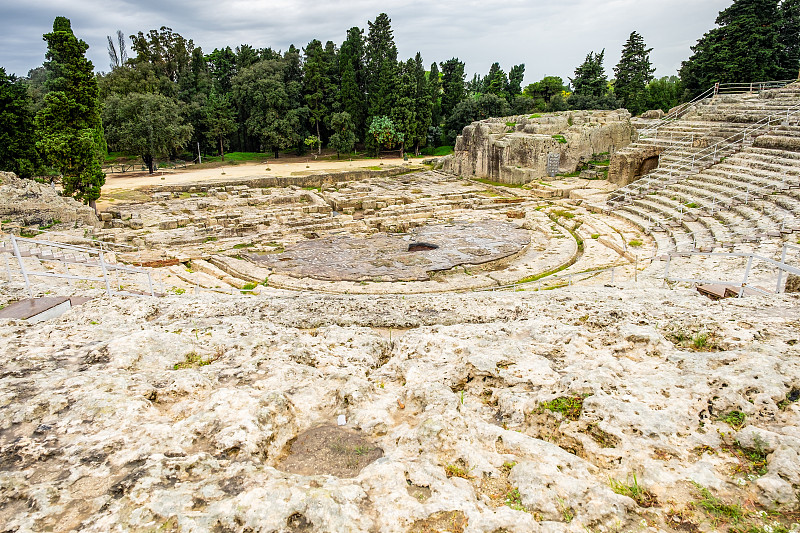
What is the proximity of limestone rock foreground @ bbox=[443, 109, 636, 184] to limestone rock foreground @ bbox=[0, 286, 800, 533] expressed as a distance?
94.2 ft

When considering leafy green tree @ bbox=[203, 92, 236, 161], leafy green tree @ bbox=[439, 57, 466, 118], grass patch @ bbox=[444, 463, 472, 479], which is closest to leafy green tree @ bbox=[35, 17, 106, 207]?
leafy green tree @ bbox=[203, 92, 236, 161]

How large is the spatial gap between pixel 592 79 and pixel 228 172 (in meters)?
36.8

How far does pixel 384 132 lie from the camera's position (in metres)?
44.7

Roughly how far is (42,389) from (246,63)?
5537cm

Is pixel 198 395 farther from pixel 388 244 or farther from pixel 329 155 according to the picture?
pixel 329 155

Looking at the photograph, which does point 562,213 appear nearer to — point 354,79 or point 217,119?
point 354,79

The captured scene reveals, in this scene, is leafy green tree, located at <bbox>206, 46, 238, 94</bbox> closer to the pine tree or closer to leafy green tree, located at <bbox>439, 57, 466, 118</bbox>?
the pine tree

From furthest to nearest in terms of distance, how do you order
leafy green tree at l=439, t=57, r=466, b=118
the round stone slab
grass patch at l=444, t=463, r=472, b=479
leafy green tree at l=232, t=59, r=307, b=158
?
leafy green tree at l=439, t=57, r=466, b=118, leafy green tree at l=232, t=59, r=307, b=158, the round stone slab, grass patch at l=444, t=463, r=472, b=479

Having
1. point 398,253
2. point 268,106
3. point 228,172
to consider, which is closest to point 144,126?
point 228,172

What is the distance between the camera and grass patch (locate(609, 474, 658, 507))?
9.55ft

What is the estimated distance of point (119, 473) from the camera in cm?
294

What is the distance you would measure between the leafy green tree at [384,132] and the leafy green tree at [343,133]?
196 centimetres

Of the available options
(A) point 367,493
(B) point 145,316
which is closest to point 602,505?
(A) point 367,493

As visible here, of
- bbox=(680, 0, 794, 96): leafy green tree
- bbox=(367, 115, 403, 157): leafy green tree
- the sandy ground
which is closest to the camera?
the sandy ground
